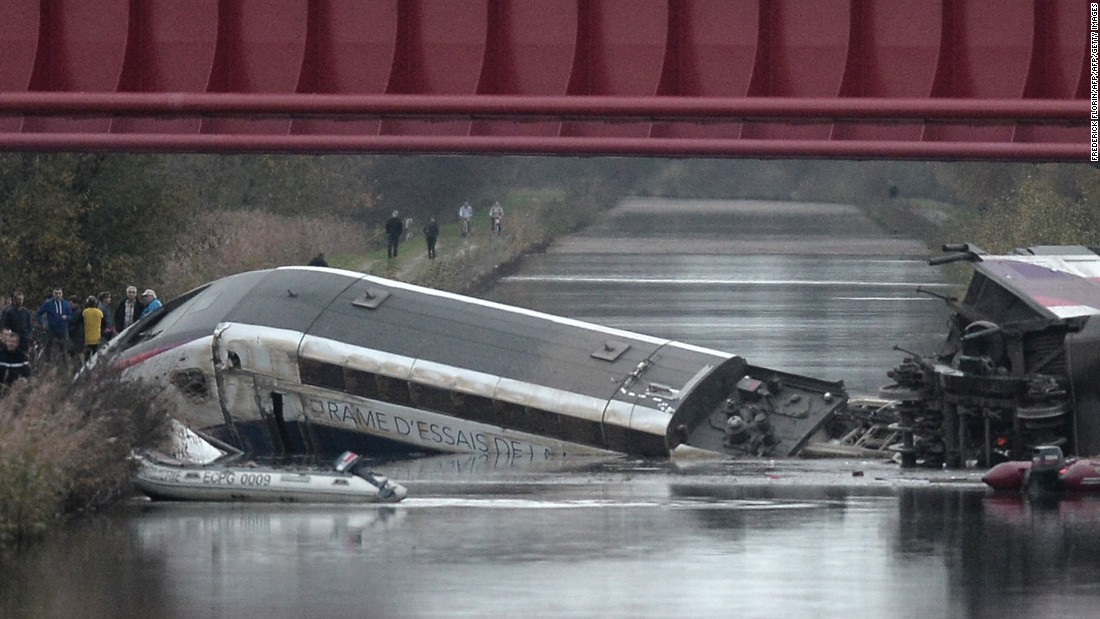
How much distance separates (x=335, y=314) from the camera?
1034 inches

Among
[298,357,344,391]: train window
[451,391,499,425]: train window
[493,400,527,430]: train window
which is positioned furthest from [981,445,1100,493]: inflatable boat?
[298,357,344,391]: train window

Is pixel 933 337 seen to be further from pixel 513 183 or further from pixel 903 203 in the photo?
pixel 903 203

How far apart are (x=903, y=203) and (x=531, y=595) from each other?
2288 inches

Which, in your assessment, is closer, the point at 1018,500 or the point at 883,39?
the point at 883,39

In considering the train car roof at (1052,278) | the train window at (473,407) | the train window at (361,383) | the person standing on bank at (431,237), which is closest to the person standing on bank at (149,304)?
the train window at (361,383)

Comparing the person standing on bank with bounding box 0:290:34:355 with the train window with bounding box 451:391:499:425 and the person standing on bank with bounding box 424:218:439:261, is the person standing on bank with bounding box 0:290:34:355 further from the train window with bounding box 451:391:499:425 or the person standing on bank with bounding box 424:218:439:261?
the person standing on bank with bounding box 424:218:439:261

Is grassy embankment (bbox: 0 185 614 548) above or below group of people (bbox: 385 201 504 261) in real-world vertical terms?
below

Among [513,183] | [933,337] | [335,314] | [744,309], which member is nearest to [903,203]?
[513,183]

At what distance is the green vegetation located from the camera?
1711cm

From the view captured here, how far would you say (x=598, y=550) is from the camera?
17688mm

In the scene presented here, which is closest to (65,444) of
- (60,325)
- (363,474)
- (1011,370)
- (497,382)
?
(363,474)

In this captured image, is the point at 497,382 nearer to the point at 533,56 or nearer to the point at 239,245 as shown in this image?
the point at 533,56

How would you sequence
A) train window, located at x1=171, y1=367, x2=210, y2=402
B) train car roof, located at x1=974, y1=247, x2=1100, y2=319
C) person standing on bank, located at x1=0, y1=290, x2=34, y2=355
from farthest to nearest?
train window, located at x1=171, y1=367, x2=210, y2=402 < person standing on bank, located at x1=0, y1=290, x2=34, y2=355 < train car roof, located at x1=974, y1=247, x2=1100, y2=319

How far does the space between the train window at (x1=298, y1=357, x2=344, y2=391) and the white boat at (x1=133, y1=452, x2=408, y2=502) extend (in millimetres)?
4848
